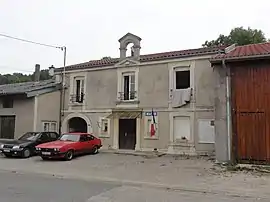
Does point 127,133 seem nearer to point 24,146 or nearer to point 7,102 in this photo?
point 24,146

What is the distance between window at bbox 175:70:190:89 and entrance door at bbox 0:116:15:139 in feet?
41.0

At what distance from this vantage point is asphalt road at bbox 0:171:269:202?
8469mm

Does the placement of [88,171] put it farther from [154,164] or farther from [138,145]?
[138,145]

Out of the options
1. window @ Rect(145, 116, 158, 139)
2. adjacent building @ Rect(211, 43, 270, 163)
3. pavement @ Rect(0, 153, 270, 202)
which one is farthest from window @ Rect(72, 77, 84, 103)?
adjacent building @ Rect(211, 43, 270, 163)

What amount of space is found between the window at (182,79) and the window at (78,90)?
7763mm

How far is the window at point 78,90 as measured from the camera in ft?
84.7

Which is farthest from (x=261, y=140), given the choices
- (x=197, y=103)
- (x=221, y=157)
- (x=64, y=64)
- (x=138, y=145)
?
(x=64, y=64)

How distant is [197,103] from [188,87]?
4.23 ft

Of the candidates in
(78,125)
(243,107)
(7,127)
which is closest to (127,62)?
(78,125)

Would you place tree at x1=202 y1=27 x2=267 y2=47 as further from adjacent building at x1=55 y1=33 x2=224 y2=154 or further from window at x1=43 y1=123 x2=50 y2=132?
window at x1=43 y1=123 x2=50 y2=132

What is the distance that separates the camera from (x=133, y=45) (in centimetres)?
2453

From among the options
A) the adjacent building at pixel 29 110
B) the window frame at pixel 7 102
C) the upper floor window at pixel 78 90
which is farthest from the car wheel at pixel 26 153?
the upper floor window at pixel 78 90

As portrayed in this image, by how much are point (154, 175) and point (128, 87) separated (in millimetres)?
11582

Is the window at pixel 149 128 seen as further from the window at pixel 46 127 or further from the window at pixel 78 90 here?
the window at pixel 46 127
